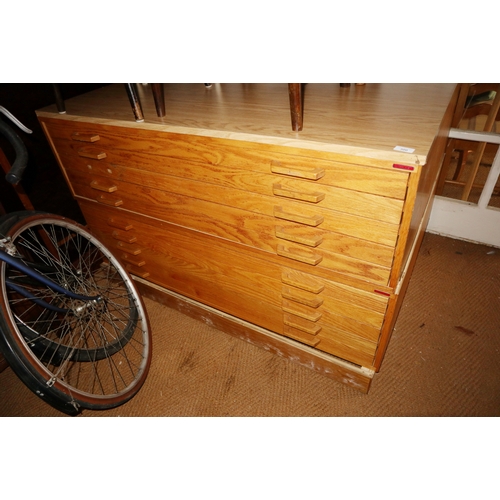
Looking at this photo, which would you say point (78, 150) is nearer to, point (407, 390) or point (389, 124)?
point (389, 124)

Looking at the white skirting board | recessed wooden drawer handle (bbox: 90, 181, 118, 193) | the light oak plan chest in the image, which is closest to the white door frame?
the white skirting board

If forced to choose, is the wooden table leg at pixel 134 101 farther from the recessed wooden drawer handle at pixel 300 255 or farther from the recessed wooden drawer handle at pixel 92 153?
the recessed wooden drawer handle at pixel 300 255

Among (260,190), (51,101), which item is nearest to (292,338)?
(260,190)

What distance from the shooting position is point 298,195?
94 centimetres

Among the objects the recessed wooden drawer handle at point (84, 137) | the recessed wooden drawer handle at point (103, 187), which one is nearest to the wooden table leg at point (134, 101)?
the recessed wooden drawer handle at point (84, 137)

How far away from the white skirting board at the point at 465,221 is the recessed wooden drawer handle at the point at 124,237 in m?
1.67

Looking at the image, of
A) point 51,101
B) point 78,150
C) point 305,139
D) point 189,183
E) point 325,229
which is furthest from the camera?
point 51,101

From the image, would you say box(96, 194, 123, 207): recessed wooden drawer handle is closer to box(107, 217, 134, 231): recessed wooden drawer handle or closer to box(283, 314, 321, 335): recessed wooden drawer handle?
box(107, 217, 134, 231): recessed wooden drawer handle

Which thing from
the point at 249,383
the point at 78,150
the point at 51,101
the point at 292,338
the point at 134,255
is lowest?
the point at 249,383

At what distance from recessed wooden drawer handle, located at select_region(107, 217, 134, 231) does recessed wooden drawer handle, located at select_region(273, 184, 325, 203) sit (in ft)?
2.76

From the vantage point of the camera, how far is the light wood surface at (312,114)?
2.76 feet

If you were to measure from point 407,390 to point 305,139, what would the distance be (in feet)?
3.48

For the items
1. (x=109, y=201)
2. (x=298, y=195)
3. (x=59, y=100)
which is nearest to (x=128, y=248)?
(x=109, y=201)

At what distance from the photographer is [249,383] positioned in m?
1.39
